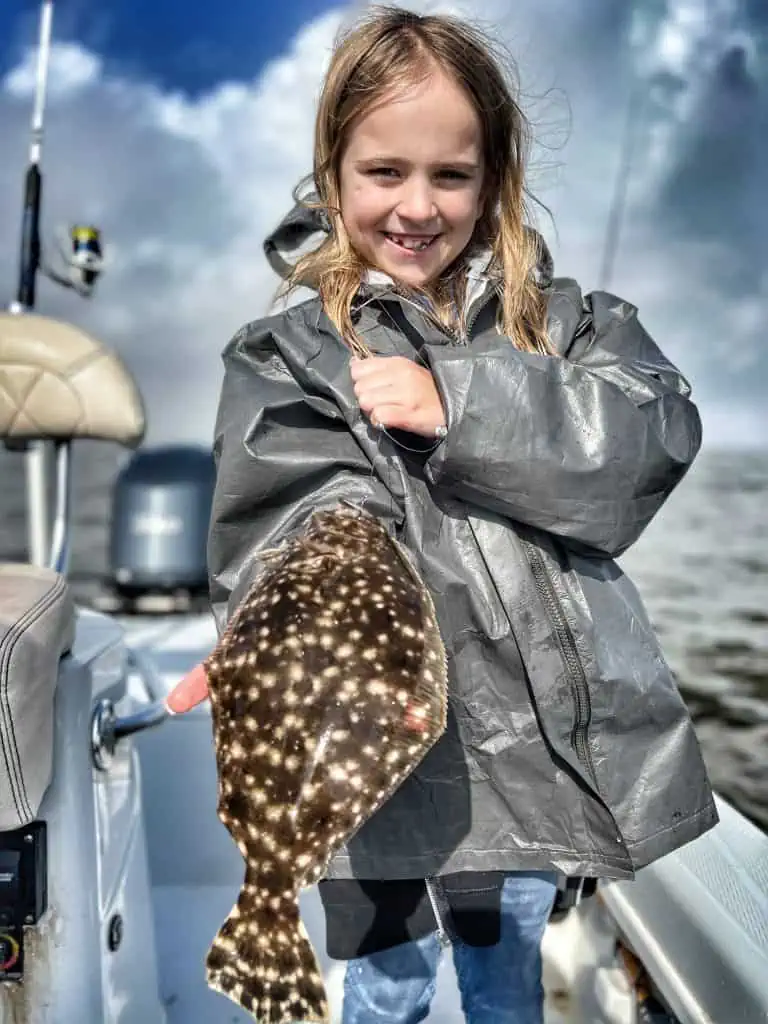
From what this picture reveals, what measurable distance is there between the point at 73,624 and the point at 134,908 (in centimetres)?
79

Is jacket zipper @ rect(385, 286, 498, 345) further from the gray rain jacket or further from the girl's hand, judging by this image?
the girl's hand

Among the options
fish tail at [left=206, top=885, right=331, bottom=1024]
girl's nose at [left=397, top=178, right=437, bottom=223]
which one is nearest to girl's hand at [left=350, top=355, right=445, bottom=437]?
girl's nose at [left=397, top=178, right=437, bottom=223]

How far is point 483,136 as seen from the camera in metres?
1.57

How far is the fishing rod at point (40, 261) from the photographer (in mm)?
3268

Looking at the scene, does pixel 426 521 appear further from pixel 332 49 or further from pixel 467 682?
pixel 332 49

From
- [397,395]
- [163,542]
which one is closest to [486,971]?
[397,395]

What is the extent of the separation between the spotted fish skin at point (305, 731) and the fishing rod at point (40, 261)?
7.77 ft

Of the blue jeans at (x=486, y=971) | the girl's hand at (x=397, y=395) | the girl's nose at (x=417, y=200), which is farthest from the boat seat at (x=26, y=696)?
the girl's nose at (x=417, y=200)

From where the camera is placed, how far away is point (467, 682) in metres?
1.51

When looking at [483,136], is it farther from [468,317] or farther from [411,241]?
[468,317]

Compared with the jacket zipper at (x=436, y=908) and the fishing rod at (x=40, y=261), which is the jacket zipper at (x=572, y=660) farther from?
the fishing rod at (x=40, y=261)

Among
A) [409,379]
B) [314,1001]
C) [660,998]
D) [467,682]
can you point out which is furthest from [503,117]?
[660,998]

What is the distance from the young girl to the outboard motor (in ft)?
Answer: 12.7

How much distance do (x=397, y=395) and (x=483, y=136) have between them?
2.07 feet
